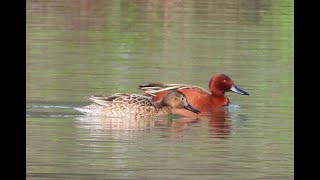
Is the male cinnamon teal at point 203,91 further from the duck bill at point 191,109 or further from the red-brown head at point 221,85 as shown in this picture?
the duck bill at point 191,109

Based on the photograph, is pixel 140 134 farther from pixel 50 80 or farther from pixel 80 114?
pixel 50 80

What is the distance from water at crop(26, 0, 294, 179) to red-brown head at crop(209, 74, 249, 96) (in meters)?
0.24

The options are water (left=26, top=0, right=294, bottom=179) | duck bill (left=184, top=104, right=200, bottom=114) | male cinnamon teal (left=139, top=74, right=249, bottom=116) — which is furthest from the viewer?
male cinnamon teal (left=139, top=74, right=249, bottom=116)

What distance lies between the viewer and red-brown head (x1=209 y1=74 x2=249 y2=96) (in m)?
16.5

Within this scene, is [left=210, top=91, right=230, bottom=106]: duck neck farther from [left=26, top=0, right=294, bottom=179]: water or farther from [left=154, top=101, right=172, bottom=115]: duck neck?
[left=154, top=101, right=172, bottom=115]: duck neck

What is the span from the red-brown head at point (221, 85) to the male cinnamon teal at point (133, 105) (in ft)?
3.52

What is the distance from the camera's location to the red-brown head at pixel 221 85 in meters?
16.5

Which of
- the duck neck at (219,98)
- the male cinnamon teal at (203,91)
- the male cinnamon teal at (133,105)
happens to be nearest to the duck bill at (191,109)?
the male cinnamon teal at (133,105)

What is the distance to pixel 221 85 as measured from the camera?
54.5 ft

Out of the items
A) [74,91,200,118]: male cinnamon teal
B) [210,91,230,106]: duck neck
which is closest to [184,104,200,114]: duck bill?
[74,91,200,118]: male cinnamon teal

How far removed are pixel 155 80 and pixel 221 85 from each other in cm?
83

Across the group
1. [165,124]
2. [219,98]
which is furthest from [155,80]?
[165,124]

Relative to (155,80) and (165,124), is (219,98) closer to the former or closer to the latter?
(155,80)

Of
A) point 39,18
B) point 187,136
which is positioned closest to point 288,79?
point 187,136
